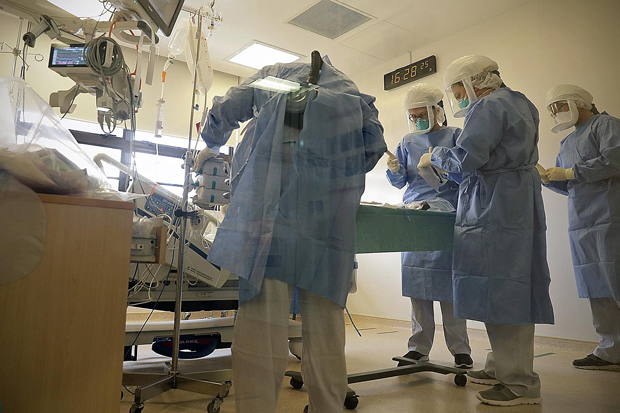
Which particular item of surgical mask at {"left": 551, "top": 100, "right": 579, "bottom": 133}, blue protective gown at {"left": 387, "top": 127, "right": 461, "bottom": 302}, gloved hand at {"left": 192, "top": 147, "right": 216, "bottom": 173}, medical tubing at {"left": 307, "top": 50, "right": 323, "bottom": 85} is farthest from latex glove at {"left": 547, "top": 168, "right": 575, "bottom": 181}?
gloved hand at {"left": 192, "top": 147, "right": 216, "bottom": 173}

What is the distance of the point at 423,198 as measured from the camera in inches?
99.0

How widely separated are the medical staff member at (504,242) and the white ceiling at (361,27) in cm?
96

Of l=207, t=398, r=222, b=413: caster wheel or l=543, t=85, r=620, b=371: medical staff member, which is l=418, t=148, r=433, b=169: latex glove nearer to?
l=543, t=85, r=620, b=371: medical staff member

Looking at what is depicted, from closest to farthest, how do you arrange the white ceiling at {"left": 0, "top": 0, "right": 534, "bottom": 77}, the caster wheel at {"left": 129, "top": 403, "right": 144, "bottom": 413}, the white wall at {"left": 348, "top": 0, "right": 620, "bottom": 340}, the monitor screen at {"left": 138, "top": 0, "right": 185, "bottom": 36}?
the caster wheel at {"left": 129, "top": 403, "right": 144, "bottom": 413}, the monitor screen at {"left": 138, "top": 0, "right": 185, "bottom": 36}, the white wall at {"left": 348, "top": 0, "right": 620, "bottom": 340}, the white ceiling at {"left": 0, "top": 0, "right": 534, "bottom": 77}

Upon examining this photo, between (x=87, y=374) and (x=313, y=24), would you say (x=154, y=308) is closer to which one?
(x=87, y=374)

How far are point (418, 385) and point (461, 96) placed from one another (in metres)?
1.38

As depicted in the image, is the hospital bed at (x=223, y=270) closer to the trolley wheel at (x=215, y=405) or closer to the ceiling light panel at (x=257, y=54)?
the trolley wheel at (x=215, y=405)

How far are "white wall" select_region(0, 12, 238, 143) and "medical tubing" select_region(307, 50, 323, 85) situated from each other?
0.44 metres

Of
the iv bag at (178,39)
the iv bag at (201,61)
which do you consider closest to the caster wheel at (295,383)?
the iv bag at (201,61)

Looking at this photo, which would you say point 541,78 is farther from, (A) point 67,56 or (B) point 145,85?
(A) point 67,56

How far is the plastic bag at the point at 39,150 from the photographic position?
3.11 feet

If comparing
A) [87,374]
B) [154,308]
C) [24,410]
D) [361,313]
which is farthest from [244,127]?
[154,308]

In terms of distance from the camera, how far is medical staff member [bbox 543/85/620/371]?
7.82 ft

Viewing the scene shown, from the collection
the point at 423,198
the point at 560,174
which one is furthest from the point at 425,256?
the point at 560,174
